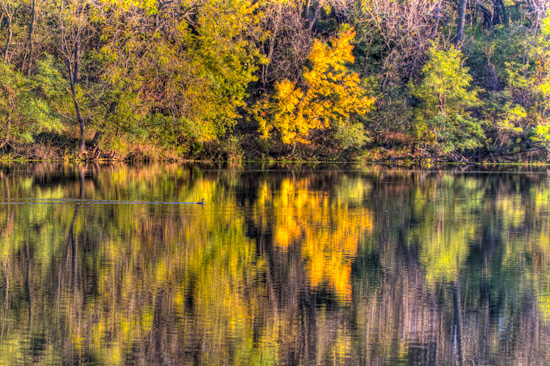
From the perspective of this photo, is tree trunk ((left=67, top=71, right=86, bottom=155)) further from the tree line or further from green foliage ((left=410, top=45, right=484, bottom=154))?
green foliage ((left=410, top=45, right=484, bottom=154))

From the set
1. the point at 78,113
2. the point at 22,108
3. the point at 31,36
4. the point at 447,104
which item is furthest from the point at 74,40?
the point at 447,104

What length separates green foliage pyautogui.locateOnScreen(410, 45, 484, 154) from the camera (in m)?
45.5

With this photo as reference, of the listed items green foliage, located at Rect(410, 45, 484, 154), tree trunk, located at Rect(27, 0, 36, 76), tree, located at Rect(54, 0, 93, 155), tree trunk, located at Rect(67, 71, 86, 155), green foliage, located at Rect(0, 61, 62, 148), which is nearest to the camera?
tree, located at Rect(54, 0, 93, 155)

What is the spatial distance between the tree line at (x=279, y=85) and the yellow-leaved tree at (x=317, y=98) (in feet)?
0.34

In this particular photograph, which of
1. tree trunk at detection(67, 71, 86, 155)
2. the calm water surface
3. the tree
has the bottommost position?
the calm water surface

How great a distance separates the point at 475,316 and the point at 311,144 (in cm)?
4065

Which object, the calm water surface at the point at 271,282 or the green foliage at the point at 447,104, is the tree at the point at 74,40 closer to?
the green foliage at the point at 447,104

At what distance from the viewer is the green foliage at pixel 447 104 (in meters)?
45.5

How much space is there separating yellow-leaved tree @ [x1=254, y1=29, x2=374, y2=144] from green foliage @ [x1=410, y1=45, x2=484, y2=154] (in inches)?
143

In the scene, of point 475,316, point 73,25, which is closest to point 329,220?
point 475,316

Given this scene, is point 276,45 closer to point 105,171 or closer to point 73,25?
point 73,25

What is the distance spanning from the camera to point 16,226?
15.9m

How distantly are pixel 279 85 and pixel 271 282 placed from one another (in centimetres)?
3559

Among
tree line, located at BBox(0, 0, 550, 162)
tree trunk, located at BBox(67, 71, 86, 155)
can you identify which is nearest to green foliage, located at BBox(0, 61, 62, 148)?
tree line, located at BBox(0, 0, 550, 162)
